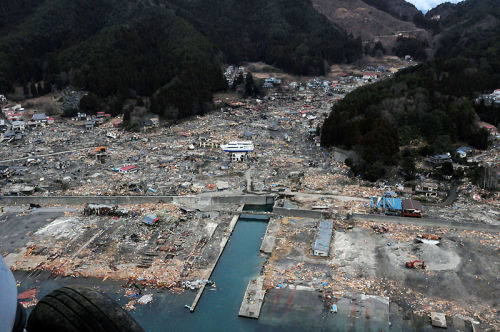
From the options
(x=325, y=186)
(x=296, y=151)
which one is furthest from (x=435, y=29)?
(x=325, y=186)

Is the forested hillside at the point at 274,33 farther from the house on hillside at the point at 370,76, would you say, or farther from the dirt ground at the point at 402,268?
the dirt ground at the point at 402,268

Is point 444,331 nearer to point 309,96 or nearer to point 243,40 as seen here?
point 309,96

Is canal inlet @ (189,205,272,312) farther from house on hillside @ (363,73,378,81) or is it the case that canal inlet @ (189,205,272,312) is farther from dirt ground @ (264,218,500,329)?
house on hillside @ (363,73,378,81)

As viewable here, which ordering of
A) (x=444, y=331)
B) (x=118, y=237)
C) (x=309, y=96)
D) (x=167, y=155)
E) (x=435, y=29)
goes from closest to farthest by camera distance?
(x=444, y=331)
(x=118, y=237)
(x=167, y=155)
(x=309, y=96)
(x=435, y=29)

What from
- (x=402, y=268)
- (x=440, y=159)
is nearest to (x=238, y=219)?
Result: (x=402, y=268)

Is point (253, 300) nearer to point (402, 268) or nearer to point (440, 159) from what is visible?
point (402, 268)

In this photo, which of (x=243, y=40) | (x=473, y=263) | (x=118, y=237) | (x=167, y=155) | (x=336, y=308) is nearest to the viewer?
(x=336, y=308)
